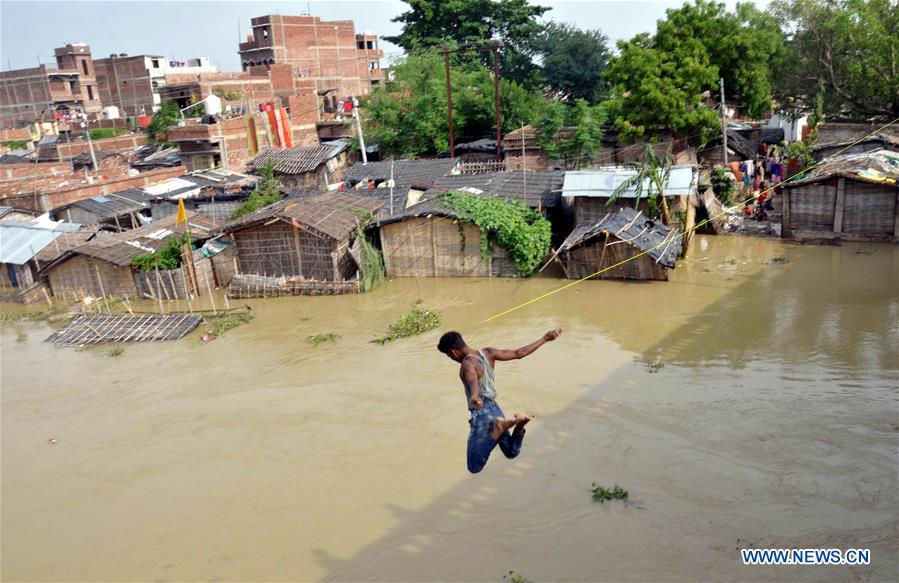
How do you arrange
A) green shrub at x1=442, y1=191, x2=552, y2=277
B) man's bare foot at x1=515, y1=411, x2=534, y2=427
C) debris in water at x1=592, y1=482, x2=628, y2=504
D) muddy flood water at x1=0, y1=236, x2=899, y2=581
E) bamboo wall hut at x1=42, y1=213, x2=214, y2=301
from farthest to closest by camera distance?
1. bamboo wall hut at x1=42, y1=213, x2=214, y2=301
2. green shrub at x1=442, y1=191, x2=552, y2=277
3. debris in water at x1=592, y1=482, x2=628, y2=504
4. muddy flood water at x1=0, y1=236, x2=899, y2=581
5. man's bare foot at x1=515, y1=411, x2=534, y2=427

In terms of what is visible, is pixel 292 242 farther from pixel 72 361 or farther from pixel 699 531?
pixel 699 531

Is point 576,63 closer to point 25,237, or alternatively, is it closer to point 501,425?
point 25,237

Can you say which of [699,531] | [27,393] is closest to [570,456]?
[699,531]

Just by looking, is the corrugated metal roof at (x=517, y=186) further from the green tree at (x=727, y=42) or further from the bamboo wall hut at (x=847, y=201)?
the green tree at (x=727, y=42)

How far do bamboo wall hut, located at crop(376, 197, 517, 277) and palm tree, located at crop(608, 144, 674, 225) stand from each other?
2.99 m

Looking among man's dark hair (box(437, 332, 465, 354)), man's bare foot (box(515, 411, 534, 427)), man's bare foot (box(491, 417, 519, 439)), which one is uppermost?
man's dark hair (box(437, 332, 465, 354))

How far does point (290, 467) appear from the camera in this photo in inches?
309

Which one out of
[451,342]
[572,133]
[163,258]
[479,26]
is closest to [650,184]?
[572,133]

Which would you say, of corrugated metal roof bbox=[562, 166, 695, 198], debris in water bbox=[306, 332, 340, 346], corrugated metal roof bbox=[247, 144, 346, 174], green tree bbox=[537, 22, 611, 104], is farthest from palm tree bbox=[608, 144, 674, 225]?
green tree bbox=[537, 22, 611, 104]

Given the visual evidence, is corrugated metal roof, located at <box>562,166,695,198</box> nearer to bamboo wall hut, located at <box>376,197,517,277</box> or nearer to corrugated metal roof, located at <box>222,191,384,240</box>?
bamboo wall hut, located at <box>376,197,517,277</box>

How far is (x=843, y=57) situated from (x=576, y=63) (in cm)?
1144

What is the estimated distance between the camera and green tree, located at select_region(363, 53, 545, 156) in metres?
23.5

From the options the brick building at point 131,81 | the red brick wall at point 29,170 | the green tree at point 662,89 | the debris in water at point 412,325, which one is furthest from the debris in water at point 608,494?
the brick building at point 131,81

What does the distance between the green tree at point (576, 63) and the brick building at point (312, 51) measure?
14.5 metres
